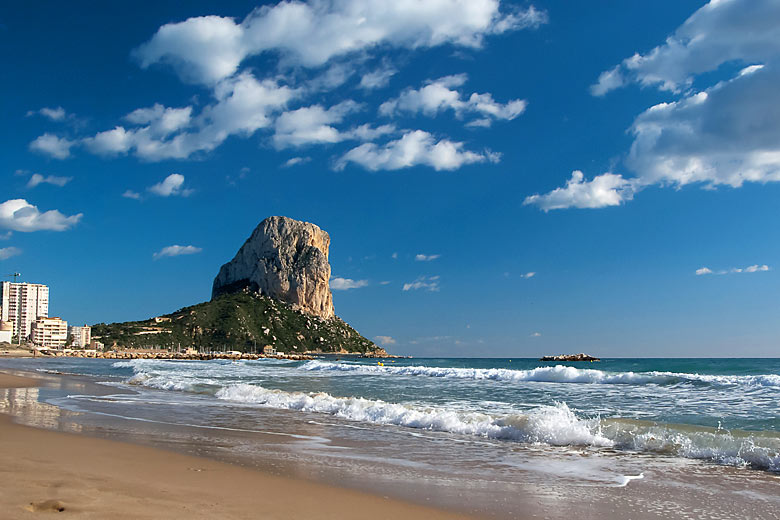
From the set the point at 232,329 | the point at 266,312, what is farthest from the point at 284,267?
Answer: the point at 232,329

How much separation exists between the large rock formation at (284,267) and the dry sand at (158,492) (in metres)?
143

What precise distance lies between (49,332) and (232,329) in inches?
2559

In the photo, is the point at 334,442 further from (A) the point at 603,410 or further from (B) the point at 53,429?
(A) the point at 603,410

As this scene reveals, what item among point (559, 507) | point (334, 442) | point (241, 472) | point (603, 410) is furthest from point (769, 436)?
point (241, 472)

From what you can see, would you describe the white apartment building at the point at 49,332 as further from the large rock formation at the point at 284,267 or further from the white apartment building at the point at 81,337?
the large rock formation at the point at 284,267

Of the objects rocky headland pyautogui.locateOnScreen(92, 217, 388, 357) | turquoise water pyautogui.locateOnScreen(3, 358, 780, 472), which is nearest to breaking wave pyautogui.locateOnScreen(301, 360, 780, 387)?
turquoise water pyautogui.locateOnScreen(3, 358, 780, 472)

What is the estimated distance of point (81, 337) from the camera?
470 feet

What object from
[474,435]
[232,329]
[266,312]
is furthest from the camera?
[266,312]

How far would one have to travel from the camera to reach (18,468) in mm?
6227

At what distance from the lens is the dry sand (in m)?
4.77

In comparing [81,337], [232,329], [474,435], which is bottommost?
[81,337]

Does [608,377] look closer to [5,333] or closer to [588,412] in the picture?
[588,412]

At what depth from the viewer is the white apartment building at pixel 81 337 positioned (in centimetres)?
14026

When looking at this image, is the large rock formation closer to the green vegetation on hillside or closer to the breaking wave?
the green vegetation on hillside
